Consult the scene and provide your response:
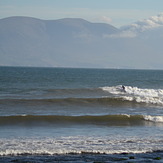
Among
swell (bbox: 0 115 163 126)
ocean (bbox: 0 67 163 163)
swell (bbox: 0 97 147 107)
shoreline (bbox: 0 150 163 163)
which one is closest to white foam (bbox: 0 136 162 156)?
ocean (bbox: 0 67 163 163)

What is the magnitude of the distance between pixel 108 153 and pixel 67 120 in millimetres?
8554

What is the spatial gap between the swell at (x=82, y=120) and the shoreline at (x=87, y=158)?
24.7 ft

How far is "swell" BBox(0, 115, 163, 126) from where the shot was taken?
2247 centimetres

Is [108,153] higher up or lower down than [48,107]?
lower down

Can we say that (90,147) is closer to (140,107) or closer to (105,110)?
(105,110)

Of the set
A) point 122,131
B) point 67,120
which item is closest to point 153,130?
point 122,131

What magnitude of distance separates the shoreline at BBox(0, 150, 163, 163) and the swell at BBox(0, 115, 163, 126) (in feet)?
24.7

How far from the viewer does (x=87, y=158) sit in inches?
560

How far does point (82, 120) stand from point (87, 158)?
9260 mm

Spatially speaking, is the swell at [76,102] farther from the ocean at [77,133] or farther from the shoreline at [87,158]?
the shoreline at [87,158]

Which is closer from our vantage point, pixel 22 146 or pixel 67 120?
pixel 22 146

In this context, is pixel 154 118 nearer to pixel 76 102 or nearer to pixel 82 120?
pixel 82 120

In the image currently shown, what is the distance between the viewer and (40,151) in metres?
14.9

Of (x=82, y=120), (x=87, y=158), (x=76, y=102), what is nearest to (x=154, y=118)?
(x=82, y=120)
